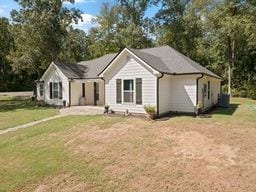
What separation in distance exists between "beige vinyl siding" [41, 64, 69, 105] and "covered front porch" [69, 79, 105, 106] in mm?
561

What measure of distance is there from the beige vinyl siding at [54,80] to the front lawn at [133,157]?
34.4ft

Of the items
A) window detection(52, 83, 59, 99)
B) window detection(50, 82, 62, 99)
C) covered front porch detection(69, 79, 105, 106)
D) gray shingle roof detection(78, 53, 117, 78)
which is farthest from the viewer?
window detection(52, 83, 59, 99)

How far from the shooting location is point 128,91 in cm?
1889

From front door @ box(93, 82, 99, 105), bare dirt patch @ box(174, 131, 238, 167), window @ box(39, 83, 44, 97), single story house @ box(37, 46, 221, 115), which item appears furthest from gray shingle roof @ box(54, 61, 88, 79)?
bare dirt patch @ box(174, 131, 238, 167)

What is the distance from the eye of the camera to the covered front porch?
1032 inches

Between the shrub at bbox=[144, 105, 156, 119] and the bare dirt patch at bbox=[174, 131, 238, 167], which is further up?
the shrub at bbox=[144, 105, 156, 119]

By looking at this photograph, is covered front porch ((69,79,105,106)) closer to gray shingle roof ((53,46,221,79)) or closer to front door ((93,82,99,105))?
front door ((93,82,99,105))

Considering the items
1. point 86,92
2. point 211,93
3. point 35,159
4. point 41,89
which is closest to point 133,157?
point 35,159

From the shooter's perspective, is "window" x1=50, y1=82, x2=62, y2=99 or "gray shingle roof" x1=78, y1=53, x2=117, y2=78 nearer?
"gray shingle roof" x1=78, y1=53, x2=117, y2=78

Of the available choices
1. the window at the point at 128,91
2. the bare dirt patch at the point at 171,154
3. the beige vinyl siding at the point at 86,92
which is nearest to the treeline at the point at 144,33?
the beige vinyl siding at the point at 86,92

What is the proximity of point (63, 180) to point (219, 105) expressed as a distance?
17.4 meters

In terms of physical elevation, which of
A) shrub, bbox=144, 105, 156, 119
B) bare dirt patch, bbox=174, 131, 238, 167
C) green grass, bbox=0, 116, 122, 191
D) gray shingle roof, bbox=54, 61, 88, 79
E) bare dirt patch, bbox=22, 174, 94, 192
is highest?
gray shingle roof, bbox=54, 61, 88, 79

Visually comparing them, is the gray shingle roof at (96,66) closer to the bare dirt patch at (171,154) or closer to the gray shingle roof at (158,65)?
the gray shingle roof at (158,65)

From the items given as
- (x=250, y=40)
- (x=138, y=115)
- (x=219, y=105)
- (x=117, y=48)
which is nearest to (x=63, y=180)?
(x=138, y=115)
